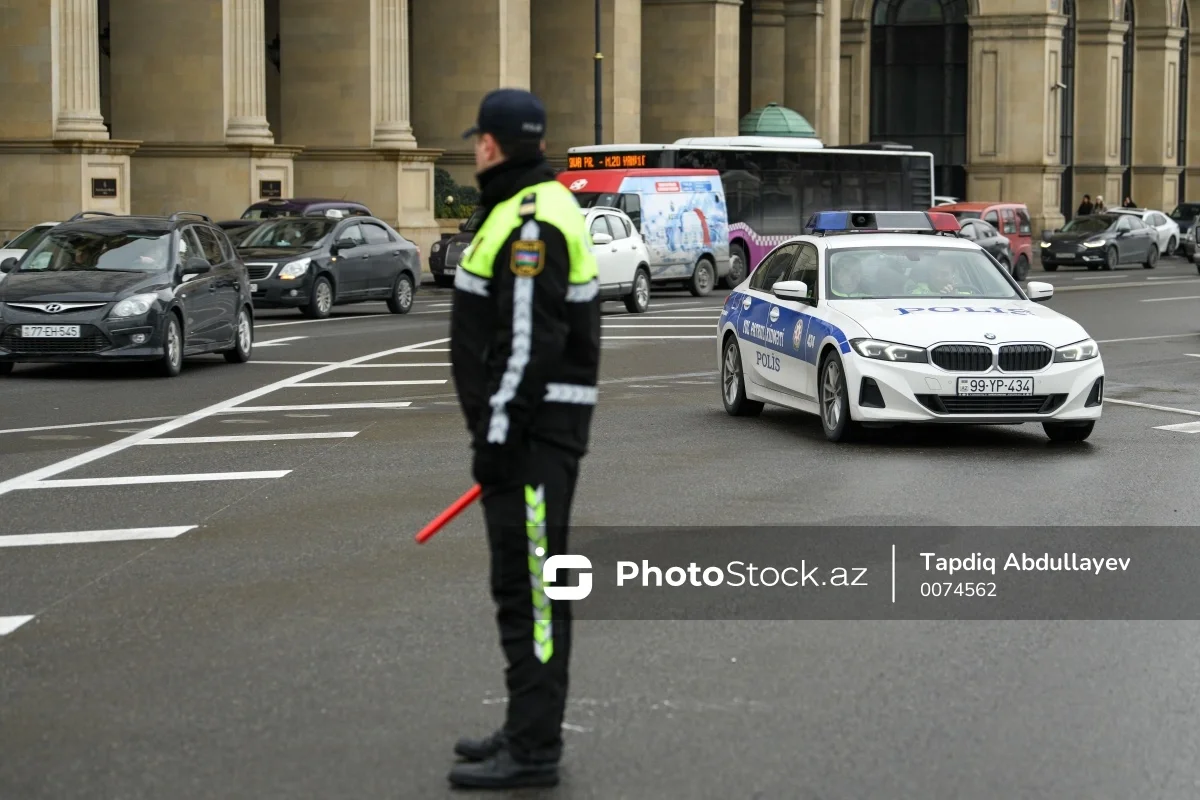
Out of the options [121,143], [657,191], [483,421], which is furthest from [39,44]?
[483,421]

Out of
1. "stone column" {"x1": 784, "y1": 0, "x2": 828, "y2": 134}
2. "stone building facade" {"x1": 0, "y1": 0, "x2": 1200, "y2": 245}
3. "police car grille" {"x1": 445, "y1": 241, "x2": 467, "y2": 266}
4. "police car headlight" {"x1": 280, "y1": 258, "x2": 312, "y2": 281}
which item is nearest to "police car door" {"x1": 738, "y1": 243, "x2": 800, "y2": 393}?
"police car headlight" {"x1": 280, "y1": 258, "x2": 312, "y2": 281}

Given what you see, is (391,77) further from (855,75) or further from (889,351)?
(855,75)

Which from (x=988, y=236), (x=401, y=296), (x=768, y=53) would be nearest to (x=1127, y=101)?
(x=768, y=53)

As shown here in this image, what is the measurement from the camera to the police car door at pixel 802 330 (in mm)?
14336

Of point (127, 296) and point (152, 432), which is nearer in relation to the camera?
point (152, 432)

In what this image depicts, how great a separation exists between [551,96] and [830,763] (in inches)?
1934

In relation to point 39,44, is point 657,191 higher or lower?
lower

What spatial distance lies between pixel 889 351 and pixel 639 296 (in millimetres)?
18638

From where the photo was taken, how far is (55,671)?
22.8 feet

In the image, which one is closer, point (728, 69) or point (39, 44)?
point (39, 44)

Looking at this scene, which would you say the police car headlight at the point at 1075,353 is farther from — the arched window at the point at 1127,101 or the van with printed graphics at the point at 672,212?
the arched window at the point at 1127,101

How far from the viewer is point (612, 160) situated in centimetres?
4175

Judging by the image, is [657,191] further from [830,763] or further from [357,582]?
[830,763]

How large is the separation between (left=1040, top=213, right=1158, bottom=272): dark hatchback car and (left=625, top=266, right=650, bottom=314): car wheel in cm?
2411
